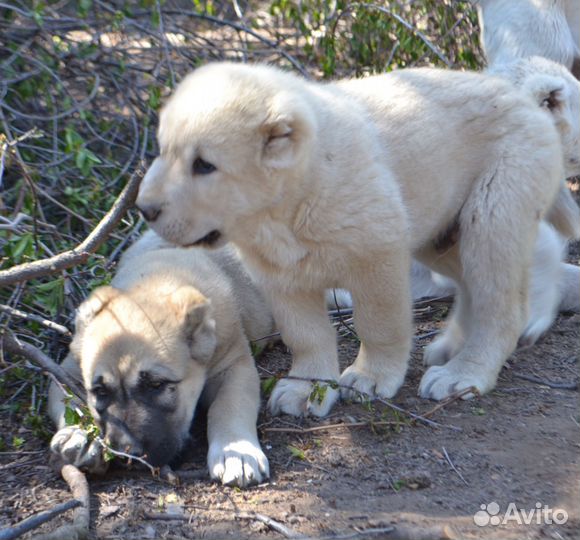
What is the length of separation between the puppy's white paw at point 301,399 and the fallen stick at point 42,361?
955 mm

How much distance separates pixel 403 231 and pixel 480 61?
13.4 ft

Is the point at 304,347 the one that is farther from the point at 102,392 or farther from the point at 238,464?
the point at 102,392

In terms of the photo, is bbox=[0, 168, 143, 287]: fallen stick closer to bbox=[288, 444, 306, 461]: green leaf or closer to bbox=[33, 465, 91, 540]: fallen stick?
bbox=[33, 465, 91, 540]: fallen stick

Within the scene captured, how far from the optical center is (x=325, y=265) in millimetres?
4410

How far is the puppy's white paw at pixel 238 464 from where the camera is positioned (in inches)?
154

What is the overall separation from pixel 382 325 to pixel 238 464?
107 centimetres

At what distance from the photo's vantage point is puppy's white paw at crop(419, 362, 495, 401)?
4684 millimetres

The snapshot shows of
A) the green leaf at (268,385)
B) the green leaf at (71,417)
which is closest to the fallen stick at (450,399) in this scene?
the green leaf at (268,385)

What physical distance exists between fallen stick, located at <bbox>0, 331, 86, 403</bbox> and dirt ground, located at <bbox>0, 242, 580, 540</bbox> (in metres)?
0.35

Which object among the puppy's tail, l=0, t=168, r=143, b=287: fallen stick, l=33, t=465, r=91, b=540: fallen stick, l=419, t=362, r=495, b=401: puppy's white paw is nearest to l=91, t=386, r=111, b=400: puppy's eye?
l=33, t=465, r=91, b=540: fallen stick

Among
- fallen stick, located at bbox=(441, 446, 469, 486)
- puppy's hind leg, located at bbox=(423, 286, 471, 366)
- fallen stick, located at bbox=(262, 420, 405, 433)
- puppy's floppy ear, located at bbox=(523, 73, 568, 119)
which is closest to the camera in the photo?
fallen stick, located at bbox=(441, 446, 469, 486)

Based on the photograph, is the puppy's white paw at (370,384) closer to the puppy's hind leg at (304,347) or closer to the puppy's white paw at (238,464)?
the puppy's hind leg at (304,347)

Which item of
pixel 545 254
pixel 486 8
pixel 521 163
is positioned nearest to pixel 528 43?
pixel 486 8

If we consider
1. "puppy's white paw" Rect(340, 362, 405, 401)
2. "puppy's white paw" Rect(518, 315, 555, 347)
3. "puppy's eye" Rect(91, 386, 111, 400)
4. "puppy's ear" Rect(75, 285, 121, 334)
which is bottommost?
"puppy's white paw" Rect(518, 315, 555, 347)
